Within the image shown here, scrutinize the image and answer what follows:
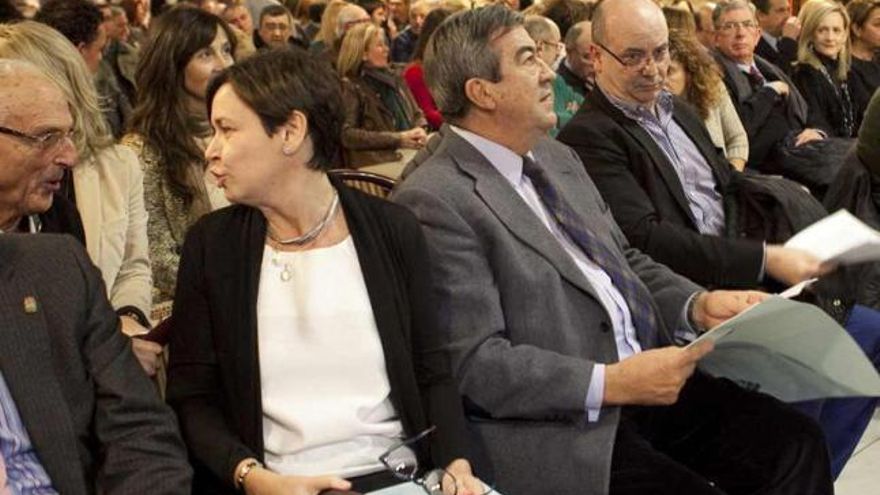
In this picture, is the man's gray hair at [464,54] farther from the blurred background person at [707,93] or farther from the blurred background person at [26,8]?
the blurred background person at [26,8]

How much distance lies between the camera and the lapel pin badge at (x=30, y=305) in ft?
6.32

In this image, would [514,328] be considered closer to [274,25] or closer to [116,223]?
[116,223]

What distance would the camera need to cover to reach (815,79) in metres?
6.27

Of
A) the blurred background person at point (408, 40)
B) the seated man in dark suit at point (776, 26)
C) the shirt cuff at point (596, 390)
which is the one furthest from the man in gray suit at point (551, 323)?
the blurred background person at point (408, 40)

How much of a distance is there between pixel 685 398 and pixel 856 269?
28.1 inches

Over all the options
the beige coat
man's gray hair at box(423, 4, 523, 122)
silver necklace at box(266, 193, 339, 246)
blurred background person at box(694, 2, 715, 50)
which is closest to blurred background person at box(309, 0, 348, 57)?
blurred background person at box(694, 2, 715, 50)

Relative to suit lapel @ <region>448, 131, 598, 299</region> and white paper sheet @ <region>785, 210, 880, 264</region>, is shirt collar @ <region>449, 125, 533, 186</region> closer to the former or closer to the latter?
suit lapel @ <region>448, 131, 598, 299</region>

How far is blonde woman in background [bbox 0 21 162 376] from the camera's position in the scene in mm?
2793

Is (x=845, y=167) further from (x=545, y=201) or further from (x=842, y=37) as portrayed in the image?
(x=842, y=37)

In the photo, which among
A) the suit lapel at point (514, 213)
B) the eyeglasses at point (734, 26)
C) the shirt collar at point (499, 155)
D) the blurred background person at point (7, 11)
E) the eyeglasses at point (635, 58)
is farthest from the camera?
the eyeglasses at point (734, 26)

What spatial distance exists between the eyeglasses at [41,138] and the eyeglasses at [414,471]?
755 millimetres

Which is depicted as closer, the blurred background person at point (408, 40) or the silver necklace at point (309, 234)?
the silver necklace at point (309, 234)

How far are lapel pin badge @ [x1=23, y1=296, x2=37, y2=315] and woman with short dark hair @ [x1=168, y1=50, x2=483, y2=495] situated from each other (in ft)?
0.93

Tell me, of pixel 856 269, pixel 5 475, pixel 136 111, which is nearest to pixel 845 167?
pixel 856 269
